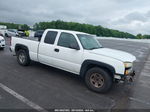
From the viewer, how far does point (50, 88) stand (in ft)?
15.2

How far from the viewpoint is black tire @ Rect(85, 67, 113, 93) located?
4406 mm

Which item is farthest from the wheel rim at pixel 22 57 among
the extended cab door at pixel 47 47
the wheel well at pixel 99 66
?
the wheel well at pixel 99 66

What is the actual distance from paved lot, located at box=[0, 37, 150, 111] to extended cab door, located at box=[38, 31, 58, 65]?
667 mm

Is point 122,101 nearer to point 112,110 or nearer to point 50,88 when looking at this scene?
point 112,110

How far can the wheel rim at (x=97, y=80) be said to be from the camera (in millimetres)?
4573

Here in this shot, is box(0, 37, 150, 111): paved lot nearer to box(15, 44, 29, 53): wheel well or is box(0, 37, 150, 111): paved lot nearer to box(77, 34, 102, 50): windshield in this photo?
box(15, 44, 29, 53): wheel well

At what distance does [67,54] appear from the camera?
5.09m

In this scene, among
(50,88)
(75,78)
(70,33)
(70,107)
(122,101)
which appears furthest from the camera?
(75,78)

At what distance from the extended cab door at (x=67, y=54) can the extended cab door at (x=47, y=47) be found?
0.24 m

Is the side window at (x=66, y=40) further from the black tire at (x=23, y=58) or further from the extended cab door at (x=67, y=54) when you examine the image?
the black tire at (x=23, y=58)

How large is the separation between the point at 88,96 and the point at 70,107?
869 millimetres

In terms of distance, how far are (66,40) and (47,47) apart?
0.88 meters

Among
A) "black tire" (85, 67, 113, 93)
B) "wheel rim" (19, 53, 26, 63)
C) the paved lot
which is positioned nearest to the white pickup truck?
"black tire" (85, 67, 113, 93)

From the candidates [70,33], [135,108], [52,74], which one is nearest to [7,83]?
[52,74]
